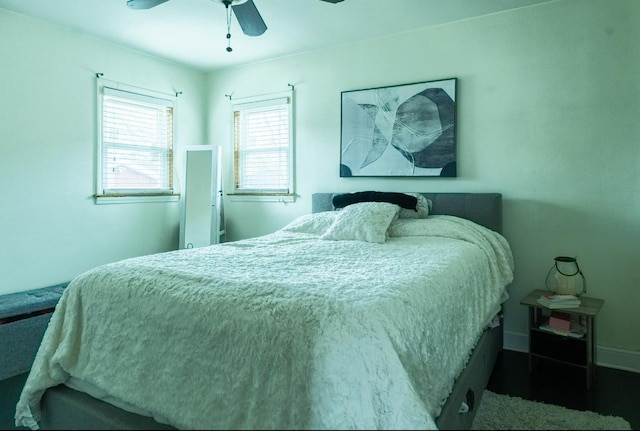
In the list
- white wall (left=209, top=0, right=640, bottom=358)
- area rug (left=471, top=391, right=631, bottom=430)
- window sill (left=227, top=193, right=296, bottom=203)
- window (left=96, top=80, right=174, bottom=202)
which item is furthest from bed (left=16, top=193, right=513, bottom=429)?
window (left=96, top=80, right=174, bottom=202)

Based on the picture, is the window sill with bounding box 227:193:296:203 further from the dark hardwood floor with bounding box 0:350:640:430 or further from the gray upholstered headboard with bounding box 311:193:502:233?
the dark hardwood floor with bounding box 0:350:640:430

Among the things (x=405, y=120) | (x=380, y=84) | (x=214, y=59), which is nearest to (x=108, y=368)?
(x=405, y=120)

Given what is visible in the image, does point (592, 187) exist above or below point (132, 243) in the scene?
above

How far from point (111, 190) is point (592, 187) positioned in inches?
158

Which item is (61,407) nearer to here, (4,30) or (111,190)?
(111,190)

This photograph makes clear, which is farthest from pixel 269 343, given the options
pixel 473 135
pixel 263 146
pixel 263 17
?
pixel 263 146

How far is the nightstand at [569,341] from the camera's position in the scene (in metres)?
2.45

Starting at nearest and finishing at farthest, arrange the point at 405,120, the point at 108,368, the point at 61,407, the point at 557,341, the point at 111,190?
the point at 108,368 → the point at 61,407 → the point at 557,341 → the point at 405,120 → the point at 111,190

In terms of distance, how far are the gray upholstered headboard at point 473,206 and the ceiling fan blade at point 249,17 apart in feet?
5.90

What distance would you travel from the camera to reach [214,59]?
430 cm

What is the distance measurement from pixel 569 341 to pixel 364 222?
153 cm

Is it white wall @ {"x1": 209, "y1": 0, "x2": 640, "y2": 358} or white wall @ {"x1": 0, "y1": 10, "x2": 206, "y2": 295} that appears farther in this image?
white wall @ {"x1": 0, "y1": 10, "x2": 206, "y2": 295}

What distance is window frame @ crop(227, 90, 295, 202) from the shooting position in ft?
13.8

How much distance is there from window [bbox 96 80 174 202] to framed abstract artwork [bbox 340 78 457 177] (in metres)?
1.97
